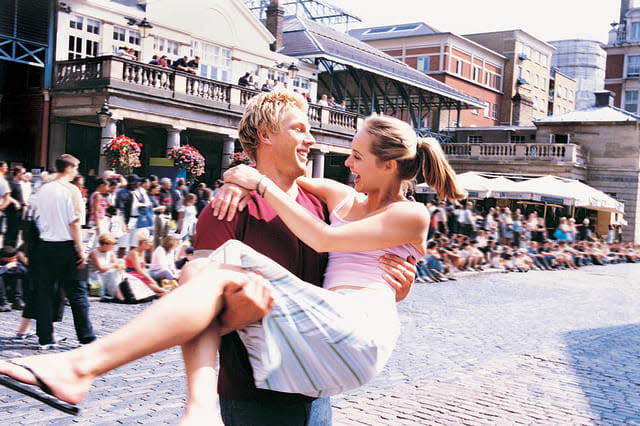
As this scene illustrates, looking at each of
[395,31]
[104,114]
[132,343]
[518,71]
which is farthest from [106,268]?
[518,71]

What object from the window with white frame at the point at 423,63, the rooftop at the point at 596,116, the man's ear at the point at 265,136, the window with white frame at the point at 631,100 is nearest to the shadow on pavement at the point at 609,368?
the man's ear at the point at 265,136

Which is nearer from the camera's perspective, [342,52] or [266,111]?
[266,111]

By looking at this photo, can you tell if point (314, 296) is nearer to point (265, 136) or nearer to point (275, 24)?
point (265, 136)

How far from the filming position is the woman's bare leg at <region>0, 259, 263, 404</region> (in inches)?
81.6

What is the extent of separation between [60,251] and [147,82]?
15.9 metres

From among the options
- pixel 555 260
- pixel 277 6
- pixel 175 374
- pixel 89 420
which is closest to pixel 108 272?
pixel 175 374

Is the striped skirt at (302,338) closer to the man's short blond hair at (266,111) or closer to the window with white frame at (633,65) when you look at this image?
the man's short blond hair at (266,111)

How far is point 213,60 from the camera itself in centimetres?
2852

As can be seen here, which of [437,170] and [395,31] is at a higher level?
[395,31]

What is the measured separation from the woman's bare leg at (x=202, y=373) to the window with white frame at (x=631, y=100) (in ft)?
220

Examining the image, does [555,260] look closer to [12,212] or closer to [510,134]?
[12,212]

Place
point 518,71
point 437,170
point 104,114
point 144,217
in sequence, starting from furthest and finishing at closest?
point 518,71, point 104,114, point 144,217, point 437,170

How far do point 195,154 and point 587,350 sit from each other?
15005mm

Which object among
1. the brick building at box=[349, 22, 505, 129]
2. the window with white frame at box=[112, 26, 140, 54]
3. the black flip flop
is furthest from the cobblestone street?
the brick building at box=[349, 22, 505, 129]
